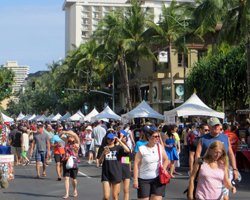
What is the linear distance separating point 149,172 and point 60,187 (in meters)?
6.92

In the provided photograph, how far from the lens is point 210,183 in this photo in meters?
6.92

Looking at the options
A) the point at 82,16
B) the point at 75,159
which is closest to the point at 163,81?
the point at 75,159

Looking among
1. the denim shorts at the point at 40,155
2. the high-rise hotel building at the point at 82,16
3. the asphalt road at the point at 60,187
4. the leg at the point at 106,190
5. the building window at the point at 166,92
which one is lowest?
the asphalt road at the point at 60,187

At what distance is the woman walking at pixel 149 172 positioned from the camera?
8734mm

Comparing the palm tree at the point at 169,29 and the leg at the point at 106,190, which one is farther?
the palm tree at the point at 169,29

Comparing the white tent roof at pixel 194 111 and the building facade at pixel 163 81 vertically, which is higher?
the building facade at pixel 163 81

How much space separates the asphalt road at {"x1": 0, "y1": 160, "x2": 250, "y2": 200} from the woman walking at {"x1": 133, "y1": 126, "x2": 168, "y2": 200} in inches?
164

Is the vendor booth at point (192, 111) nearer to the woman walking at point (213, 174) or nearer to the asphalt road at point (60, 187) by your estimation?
the asphalt road at point (60, 187)

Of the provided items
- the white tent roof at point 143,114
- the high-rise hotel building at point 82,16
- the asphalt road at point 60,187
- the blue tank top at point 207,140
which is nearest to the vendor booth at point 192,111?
the white tent roof at point 143,114

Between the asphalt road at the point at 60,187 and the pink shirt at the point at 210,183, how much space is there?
6040mm

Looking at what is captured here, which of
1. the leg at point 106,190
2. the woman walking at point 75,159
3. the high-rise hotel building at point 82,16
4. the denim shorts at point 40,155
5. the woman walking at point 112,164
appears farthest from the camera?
the high-rise hotel building at point 82,16

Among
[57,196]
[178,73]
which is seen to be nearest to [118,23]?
[178,73]

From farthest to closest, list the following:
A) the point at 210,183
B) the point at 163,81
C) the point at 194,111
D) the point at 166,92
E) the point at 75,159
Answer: the point at 166,92, the point at 163,81, the point at 194,111, the point at 75,159, the point at 210,183

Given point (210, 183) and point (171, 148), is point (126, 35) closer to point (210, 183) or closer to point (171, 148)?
point (171, 148)
